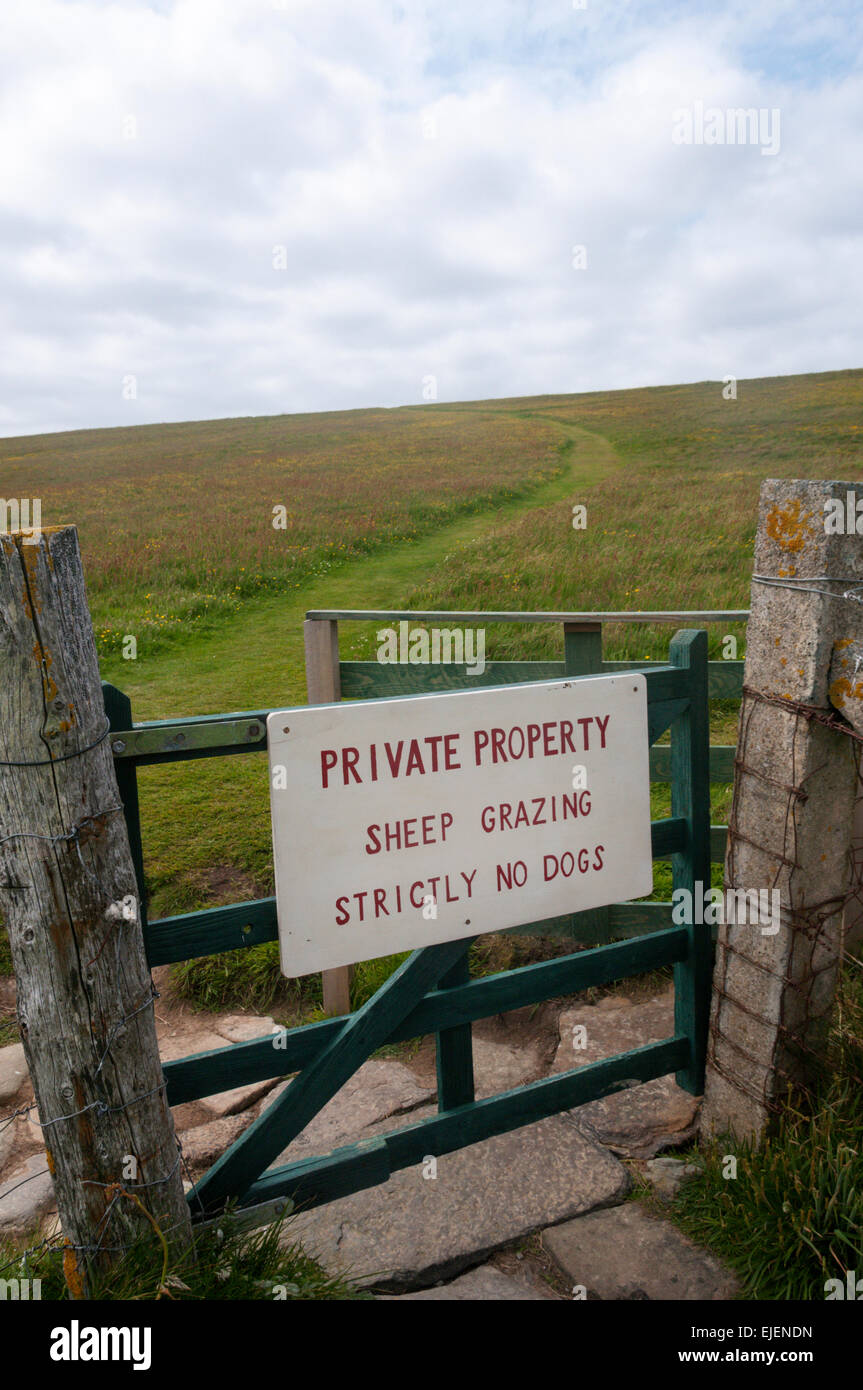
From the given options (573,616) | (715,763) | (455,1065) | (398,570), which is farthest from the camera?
(398,570)

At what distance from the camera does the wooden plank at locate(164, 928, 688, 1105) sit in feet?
7.86

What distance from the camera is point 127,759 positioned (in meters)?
2.19

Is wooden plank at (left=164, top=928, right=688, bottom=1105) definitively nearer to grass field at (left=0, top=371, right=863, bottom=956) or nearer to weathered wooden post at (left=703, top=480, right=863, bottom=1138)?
weathered wooden post at (left=703, top=480, right=863, bottom=1138)

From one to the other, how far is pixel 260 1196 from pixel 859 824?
8.11ft

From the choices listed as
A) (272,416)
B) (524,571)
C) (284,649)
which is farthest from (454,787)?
(272,416)

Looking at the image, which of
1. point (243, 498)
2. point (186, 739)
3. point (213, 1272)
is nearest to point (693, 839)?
point (186, 739)

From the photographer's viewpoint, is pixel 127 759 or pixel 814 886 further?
pixel 814 886

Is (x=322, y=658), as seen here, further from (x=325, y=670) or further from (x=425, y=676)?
(x=425, y=676)

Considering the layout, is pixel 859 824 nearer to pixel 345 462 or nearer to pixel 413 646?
pixel 413 646

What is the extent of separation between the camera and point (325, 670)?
Answer: 4008 mm

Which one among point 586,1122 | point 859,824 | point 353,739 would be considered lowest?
point 586,1122

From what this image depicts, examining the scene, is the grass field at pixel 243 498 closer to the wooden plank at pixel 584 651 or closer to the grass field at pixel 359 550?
the grass field at pixel 359 550

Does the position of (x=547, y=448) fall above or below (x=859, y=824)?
above

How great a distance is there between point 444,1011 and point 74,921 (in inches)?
45.6
